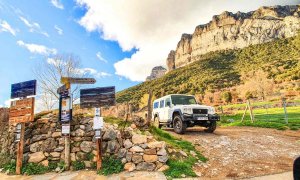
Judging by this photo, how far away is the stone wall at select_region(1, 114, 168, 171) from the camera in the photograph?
27.0 ft

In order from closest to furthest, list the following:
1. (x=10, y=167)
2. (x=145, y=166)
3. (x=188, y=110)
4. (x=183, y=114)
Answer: (x=145, y=166) → (x=10, y=167) → (x=183, y=114) → (x=188, y=110)

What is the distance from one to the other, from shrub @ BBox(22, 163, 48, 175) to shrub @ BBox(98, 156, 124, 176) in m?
2.20

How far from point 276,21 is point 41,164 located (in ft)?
373

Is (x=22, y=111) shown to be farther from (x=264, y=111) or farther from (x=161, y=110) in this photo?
(x=264, y=111)

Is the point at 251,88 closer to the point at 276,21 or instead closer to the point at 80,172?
the point at 80,172

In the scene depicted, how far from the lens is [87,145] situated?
29.6ft

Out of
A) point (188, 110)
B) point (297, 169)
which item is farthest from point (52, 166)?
point (297, 169)

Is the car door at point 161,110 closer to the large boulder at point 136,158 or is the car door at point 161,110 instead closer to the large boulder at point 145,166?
the large boulder at point 136,158

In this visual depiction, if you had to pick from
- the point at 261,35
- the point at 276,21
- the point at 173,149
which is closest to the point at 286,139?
the point at 173,149

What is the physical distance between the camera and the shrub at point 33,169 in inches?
340

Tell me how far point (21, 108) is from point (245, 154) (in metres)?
8.99

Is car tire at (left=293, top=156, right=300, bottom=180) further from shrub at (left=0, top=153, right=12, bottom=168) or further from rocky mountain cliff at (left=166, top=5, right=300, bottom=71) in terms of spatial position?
rocky mountain cliff at (left=166, top=5, right=300, bottom=71)

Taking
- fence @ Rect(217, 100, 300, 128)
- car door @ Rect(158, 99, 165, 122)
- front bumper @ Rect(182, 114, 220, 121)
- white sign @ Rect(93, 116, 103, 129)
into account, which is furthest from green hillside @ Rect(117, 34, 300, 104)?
white sign @ Rect(93, 116, 103, 129)

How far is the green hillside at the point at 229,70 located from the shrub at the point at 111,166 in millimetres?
39245
